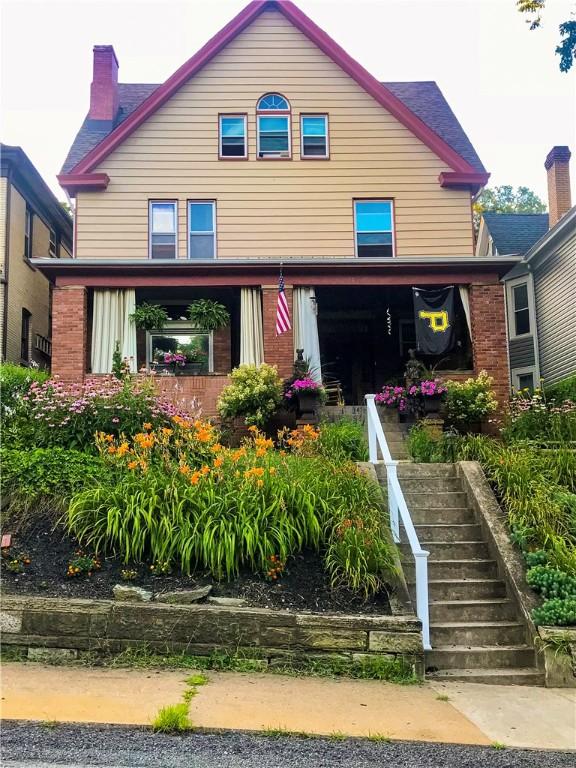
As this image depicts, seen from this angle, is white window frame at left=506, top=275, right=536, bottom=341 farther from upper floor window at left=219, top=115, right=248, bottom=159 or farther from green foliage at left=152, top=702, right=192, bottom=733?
green foliage at left=152, top=702, right=192, bottom=733

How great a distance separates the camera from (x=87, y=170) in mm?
16234

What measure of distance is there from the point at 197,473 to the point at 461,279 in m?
9.35

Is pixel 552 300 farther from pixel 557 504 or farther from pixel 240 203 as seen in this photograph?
pixel 557 504

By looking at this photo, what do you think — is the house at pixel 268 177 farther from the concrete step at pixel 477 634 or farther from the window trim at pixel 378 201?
the concrete step at pixel 477 634

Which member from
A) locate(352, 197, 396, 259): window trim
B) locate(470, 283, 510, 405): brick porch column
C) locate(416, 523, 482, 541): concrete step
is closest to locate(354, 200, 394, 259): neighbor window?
locate(352, 197, 396, 259): window trim

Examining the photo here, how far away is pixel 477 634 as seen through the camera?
22.2 ft

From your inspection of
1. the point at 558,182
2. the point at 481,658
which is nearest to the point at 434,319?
the point at 481,658

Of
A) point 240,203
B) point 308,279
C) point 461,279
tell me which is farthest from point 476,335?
point 240,203

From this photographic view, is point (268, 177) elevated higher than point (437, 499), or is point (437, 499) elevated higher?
point (268, 177)

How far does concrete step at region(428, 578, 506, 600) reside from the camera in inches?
288

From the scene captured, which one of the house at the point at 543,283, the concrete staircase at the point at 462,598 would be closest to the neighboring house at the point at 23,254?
the concrete staircase at the point at 462,598

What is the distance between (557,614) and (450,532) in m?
1.94

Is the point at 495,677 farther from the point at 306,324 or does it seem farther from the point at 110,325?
the point at 110,325

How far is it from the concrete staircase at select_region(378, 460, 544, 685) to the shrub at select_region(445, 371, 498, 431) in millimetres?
4235
